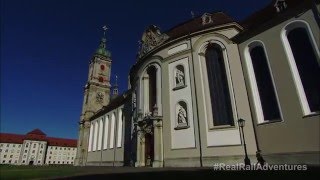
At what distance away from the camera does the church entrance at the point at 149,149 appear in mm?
22753

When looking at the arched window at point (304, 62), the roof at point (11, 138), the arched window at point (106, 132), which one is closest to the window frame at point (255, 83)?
the arched window at point (304, 62)

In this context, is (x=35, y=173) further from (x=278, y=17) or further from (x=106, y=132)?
(x=106, y=132)

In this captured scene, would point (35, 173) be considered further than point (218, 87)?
No

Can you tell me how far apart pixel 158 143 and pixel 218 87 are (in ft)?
24.0

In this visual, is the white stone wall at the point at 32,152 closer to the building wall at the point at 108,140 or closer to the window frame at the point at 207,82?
the building wall at the point at 108,140

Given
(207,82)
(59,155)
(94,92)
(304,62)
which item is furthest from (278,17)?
(59,155)

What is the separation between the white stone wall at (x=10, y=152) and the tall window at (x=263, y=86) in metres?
109

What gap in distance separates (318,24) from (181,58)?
11.0 metres

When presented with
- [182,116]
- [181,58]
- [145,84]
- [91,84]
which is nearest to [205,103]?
[182,116]

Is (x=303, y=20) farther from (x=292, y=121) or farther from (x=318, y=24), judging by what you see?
(x=292, y=121)

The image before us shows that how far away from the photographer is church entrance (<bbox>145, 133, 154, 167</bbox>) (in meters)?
22.8

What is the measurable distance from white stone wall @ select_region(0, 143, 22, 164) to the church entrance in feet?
322

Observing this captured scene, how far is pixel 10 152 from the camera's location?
99.5 m

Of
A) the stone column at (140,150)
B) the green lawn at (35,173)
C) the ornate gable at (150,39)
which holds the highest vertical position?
the ornate gable at (150,39)
